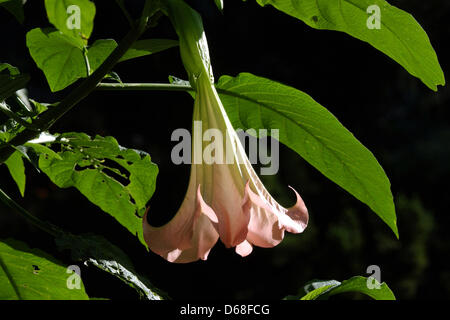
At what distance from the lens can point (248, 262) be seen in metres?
2.84

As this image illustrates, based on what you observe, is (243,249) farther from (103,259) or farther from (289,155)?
(289,155)

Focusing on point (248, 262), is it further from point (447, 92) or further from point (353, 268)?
point (447, 92)

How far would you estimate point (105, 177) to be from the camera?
67 cm

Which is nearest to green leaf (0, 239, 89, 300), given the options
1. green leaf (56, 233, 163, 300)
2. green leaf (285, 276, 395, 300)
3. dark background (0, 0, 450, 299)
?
green leaf (56, 233, 163, 300)

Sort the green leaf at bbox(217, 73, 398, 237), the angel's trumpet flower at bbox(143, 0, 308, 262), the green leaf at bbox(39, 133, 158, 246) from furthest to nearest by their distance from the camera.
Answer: the green leaf at bbox(39, 133, 158, 246) → the green leaf at bbox(217, 73, 398, 237) → the angel's trumpet flower at bbox(143, 0, 308, 262)

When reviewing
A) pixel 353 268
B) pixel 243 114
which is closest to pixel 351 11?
pixel 243 114

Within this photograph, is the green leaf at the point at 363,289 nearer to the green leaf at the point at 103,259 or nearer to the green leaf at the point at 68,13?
the green leaf at the point at 103,259

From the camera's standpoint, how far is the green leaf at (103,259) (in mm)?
536

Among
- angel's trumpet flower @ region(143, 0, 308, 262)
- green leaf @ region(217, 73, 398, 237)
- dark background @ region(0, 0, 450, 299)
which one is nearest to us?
angel's trumpet flower @ region(143, 0, 308, 262)

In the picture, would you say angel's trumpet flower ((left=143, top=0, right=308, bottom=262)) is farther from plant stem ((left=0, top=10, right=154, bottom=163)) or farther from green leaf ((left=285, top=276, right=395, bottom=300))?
green leaf ((left=285, top=276, right=395, bottom=300))

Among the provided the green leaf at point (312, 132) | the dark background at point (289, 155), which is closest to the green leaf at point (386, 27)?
the green leaf at point (312, 132)

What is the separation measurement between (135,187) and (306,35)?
2992 millimetres

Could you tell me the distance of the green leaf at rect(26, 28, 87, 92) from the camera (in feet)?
1.98

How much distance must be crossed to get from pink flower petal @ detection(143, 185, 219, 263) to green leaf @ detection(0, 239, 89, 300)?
91 millimetres
